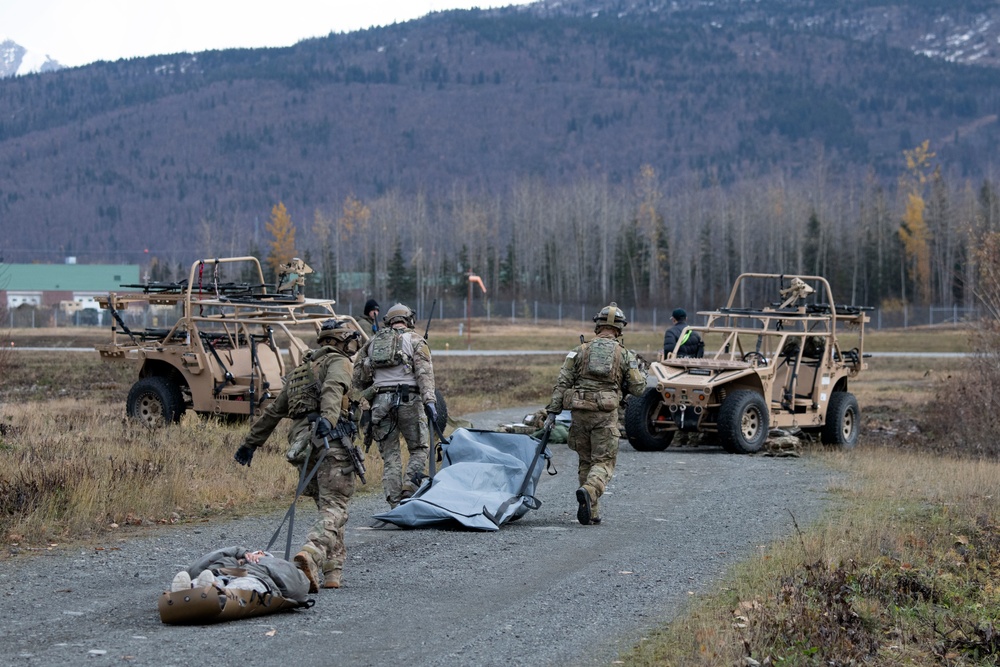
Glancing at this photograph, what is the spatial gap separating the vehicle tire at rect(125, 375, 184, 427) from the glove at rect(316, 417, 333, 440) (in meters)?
10.4

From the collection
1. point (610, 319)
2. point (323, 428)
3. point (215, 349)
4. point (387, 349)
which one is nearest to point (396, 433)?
point (387, 349)

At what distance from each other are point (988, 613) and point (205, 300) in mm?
13045

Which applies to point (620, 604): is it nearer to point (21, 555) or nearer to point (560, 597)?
point (560, 597)

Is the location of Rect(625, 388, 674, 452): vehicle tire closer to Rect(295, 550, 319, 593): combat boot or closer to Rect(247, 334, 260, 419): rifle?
Rect(247, 334, 260, 419): rifle

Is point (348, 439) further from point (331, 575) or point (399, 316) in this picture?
point (399, 316)

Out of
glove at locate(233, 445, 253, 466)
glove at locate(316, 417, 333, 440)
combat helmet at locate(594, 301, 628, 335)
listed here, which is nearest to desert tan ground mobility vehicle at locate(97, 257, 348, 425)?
combat helmet at locate(594, 301, 628, 335)

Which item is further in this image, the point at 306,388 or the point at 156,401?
the point at 156,401

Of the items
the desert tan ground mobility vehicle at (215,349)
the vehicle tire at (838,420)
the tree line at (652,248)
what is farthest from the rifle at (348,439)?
the tree line at (652,248)

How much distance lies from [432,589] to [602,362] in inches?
150

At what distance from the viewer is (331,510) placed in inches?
368

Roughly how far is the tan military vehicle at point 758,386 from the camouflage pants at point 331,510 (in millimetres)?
9593

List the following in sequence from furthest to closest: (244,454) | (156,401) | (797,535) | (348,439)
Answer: (156,401) < (797,535) < (244,454) < (348,439)

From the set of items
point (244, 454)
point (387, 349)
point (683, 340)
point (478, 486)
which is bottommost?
point (478, 486)

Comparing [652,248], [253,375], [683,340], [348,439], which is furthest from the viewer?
[652,248]
